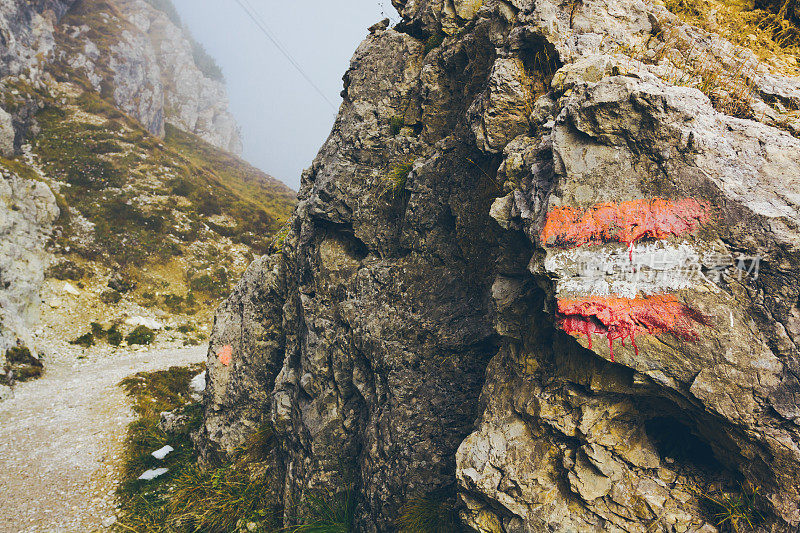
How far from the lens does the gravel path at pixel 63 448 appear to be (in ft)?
30.2

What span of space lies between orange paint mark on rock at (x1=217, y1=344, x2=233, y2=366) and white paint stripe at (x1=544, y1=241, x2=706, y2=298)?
953 centimetres

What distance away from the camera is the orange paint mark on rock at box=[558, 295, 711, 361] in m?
3.28

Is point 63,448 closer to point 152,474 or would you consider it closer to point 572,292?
point 152,474

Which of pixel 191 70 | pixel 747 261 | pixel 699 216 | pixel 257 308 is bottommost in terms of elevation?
pixel 257 308

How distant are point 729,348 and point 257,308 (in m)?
9.85

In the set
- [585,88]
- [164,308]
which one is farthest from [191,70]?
[585,88]

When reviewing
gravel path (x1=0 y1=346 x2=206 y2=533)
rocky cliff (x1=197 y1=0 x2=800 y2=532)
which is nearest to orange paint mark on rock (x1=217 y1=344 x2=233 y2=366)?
rocky cliff (x1=197 y1=0 x2=800 y2=532)

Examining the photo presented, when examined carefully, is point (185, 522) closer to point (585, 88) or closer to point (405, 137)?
point (405, 137)

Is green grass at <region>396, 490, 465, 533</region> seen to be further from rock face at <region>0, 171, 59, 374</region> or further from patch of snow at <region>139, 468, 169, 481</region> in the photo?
rock face at <region>0, 171, 59, 374</region>

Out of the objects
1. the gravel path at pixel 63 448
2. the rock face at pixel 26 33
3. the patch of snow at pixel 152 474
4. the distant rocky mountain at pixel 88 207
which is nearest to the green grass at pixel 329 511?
the patch of snow at pixel 152 474

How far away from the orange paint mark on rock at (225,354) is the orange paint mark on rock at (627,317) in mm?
9510

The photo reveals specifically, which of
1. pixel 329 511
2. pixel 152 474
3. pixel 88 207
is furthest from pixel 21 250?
pixel 329 511

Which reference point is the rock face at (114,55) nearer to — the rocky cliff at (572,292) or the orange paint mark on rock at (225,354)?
the orange paint mark on rock at (225,354)

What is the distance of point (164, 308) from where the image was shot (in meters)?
24.8
